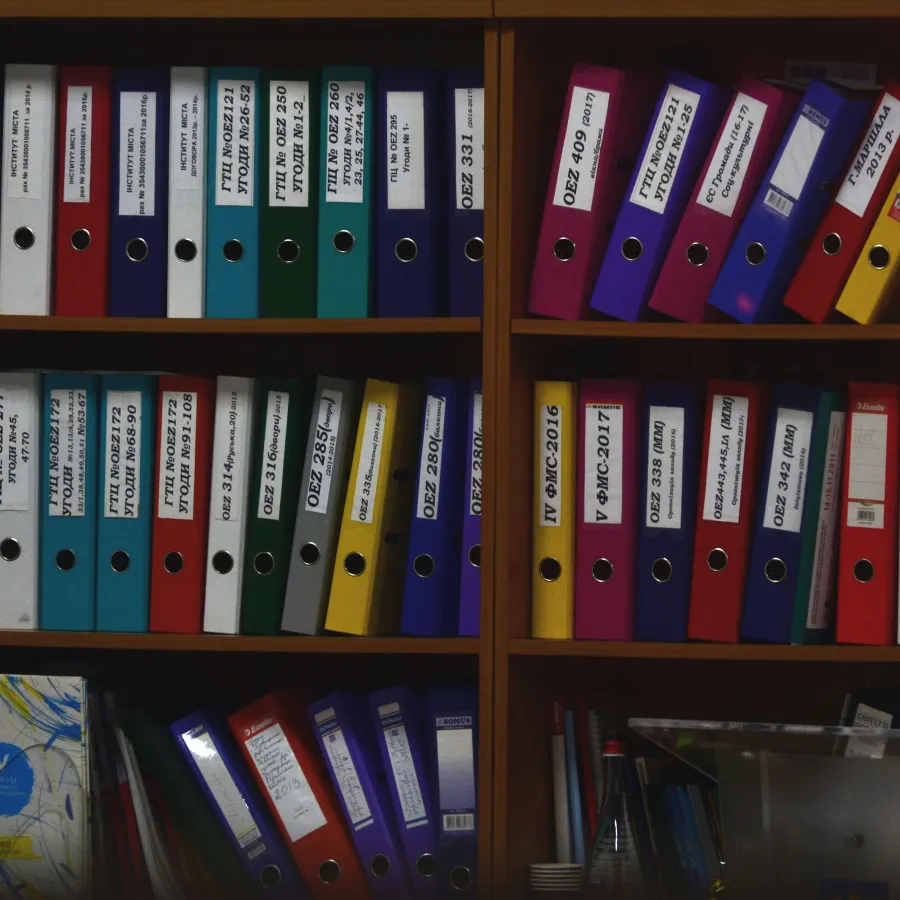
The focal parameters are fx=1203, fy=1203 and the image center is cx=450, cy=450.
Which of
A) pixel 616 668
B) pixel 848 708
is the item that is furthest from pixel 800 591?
pixel 616 668

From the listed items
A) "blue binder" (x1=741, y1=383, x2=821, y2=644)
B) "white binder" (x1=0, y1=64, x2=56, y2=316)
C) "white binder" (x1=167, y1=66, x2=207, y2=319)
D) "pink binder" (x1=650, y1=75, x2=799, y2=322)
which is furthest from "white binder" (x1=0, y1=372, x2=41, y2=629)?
"blue binder" (x1=741, y1=383, x2=821, y2=644)

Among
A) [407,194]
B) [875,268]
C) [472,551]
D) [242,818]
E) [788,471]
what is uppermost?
[407,194]

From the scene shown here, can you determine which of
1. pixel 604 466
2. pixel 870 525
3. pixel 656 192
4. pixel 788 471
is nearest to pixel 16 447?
pixel 604 466

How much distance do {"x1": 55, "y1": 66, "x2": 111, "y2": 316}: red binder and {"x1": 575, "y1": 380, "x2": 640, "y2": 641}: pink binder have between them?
68 cm

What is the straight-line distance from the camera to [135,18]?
60.8 inches

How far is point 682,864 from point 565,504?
1.70 feet

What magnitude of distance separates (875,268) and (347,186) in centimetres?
68

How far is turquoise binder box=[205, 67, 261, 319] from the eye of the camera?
1.59m

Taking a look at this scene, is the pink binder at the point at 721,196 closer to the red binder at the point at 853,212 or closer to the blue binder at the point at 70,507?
the red binder at the point at 853,212

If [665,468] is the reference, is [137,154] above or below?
above

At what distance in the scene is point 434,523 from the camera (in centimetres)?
158

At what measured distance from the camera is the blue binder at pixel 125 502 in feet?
5.22

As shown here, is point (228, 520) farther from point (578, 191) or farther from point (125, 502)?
point (578, 191)

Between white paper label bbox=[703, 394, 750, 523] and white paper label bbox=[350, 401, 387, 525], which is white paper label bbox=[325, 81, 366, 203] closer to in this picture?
white paper label bbox=[350, 401, 387, 525]
